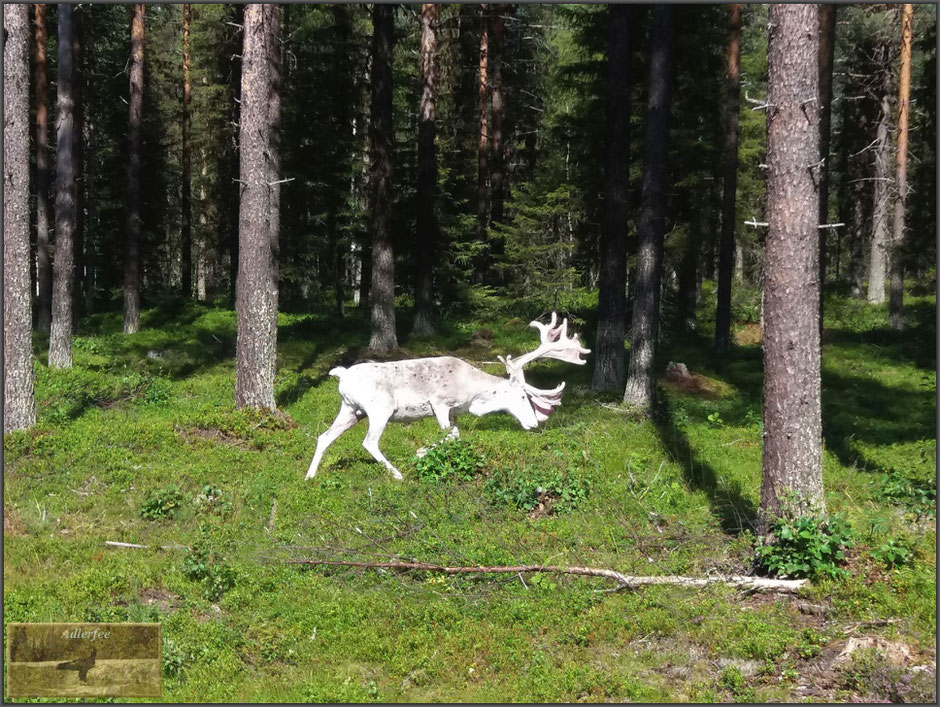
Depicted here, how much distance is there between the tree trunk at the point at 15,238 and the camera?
13.9 m

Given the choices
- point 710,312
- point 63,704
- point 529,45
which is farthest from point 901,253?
point 63,704

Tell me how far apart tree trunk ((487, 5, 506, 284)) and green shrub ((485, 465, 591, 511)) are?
20.0m

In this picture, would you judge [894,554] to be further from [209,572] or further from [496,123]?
[496,123]

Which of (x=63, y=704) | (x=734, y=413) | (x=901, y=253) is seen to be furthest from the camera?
(x=901, y=253)

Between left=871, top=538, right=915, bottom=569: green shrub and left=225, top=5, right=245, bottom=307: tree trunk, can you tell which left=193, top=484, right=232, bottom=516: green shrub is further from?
left=225, top=5, right=245, bottom=307: tree trunk

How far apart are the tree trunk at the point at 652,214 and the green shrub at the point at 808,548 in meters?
8.12

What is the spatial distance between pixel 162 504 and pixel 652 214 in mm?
11171

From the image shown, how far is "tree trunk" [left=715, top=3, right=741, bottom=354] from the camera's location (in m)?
24.5

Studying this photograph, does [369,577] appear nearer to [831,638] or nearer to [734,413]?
[831,638]

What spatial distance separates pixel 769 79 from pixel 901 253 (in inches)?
797

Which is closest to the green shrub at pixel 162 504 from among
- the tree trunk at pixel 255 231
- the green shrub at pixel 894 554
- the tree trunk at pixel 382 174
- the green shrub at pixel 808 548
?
the tree trunk at pixel 255 231

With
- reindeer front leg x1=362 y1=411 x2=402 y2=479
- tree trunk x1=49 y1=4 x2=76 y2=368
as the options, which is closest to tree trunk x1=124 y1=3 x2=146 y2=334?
tree trunk x1=49 y1=4 x2=76 y2=368

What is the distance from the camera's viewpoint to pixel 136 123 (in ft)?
90.3

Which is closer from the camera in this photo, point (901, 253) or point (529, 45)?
point (901, 253)
